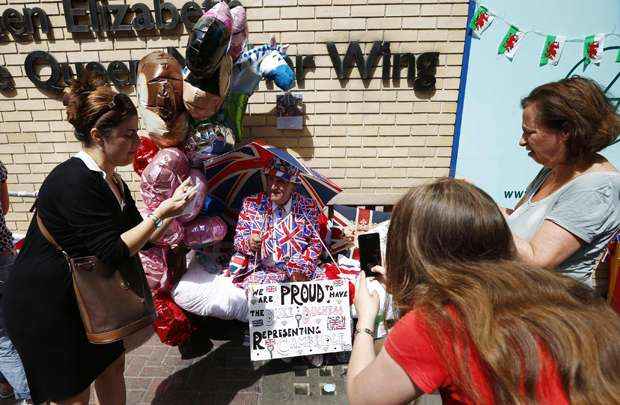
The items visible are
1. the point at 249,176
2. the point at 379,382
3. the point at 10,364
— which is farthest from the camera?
the point at 249,176

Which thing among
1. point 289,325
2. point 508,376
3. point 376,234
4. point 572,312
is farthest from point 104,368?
point 572,312

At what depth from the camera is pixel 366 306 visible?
1675 mm

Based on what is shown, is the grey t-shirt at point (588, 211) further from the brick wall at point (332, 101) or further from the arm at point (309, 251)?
the brick wall at point (332, 101)

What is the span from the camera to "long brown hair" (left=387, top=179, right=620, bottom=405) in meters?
1.02

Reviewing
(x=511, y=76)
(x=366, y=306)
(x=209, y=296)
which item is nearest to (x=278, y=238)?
(x=209, y=296)

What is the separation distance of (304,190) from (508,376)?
2367mm

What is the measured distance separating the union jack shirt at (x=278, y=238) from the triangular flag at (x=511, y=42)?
Answer: 2190 millimetres

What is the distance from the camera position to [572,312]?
43.7 inches

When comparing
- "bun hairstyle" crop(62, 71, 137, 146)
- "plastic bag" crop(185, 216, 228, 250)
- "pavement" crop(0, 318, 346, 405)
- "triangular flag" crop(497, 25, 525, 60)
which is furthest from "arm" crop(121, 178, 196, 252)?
"triangular flag" crop(497, 25, 525, 60)

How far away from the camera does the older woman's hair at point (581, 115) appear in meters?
1.76

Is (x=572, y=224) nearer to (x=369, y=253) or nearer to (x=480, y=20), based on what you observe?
(x=369, y=253)

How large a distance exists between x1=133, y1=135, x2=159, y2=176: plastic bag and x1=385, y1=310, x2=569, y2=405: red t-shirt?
2403mm

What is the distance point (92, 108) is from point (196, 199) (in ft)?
3.80

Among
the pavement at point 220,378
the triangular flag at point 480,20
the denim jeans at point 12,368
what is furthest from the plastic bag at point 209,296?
the triangular flag at point 480,20
